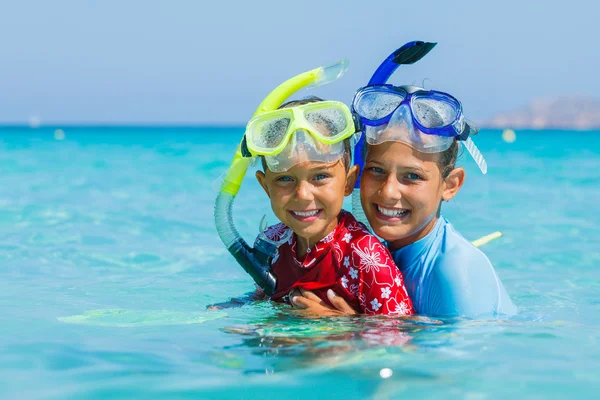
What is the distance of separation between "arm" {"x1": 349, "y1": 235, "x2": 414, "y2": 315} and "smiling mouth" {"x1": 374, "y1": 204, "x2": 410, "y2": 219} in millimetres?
167

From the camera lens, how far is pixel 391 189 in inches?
139

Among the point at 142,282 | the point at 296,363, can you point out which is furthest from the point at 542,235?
the point at 296,363

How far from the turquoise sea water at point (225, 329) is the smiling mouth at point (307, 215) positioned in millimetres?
490

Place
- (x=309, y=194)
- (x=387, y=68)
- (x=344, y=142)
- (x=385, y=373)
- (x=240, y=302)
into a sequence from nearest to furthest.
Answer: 1. (x=385, y=373)
2. (x=309, y=194)
3. (x=344, y=142)
4. (x=387, y=68)
5. (x=240, y=302)

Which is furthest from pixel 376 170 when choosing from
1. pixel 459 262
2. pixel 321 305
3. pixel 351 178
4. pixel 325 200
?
pixel 321 305

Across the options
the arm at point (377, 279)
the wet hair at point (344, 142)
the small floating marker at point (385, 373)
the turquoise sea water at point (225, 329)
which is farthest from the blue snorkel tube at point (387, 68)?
the small floating marker at point (385, 373)

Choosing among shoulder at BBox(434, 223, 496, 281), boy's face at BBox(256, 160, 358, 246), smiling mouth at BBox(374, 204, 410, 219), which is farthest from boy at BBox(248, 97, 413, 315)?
shoulder at BBox(434, 223, 496, 281)

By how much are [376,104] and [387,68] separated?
0.32m

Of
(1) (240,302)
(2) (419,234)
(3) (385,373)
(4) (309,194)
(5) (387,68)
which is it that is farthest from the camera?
(1) (240,302)

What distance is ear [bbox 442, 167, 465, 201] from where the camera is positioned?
3.78 meters

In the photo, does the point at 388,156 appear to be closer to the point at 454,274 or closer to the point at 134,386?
the point at 454,274

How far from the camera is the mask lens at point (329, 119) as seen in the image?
3.49 m

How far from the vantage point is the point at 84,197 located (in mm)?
12211

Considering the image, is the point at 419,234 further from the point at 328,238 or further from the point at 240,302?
the point at 240,302
